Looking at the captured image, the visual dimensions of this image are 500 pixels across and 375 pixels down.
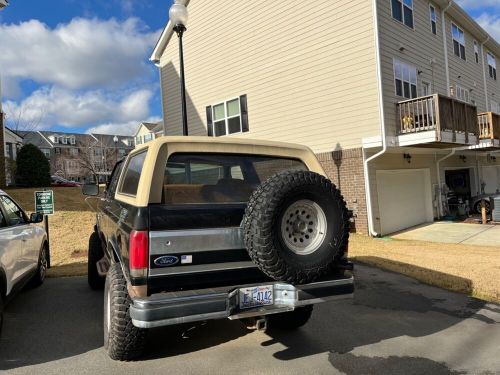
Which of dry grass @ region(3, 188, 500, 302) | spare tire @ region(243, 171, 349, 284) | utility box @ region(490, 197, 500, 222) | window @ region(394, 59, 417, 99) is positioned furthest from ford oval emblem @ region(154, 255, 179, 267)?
utility box @ region(490, 197, 500, 222)

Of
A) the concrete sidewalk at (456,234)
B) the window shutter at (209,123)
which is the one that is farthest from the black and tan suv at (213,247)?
the window shutter at (209,123)

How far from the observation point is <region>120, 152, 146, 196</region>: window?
3729mm

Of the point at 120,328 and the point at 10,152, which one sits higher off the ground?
the point at 10,152

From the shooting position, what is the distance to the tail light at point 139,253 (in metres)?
3.03

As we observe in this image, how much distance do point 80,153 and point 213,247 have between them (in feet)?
179

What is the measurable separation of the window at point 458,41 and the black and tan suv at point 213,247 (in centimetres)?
1727

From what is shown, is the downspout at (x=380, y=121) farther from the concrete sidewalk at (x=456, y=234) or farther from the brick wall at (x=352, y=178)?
the concrete sidewalk at (x=456, y=234)

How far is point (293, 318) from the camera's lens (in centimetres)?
436

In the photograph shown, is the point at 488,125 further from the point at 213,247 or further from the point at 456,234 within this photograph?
the point at 213,247

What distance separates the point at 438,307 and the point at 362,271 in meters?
2.14

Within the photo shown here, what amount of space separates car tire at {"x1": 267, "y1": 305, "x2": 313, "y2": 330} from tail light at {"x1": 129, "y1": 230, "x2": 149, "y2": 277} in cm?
184

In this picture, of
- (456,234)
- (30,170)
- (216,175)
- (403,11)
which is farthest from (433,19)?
(30,170)

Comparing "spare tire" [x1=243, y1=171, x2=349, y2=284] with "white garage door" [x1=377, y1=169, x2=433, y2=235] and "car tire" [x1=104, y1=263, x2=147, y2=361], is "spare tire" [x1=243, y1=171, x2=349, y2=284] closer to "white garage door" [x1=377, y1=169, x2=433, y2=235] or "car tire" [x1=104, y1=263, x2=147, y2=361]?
"car tire" [x1=104, y1=263, x2=147, y2=361]

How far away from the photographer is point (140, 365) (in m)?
3.56
